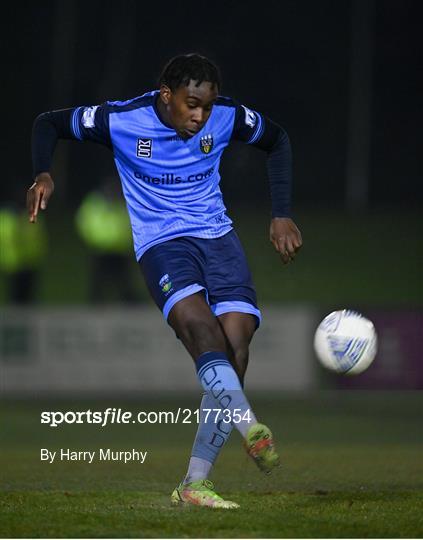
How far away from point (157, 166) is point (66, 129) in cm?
51

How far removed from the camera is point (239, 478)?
7629mm

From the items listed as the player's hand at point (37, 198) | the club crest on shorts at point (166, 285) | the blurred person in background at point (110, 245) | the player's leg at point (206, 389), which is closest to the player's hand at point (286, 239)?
the player's leg at point (206, 389)

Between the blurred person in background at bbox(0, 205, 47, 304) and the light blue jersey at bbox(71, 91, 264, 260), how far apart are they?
1005 cm

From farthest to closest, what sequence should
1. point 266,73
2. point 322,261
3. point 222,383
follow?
point 266,73 → point 322,261 → point 222,383

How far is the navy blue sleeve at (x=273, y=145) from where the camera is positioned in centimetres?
652

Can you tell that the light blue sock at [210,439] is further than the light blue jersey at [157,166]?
No

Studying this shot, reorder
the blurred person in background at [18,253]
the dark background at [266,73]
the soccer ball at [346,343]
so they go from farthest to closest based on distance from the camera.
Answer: the dark background at [266,73]
the blurred person in background at [18,253]
the soccer ball at [346,343]

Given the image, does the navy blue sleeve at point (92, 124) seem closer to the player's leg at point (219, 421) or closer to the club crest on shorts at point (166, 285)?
the club crest on shorts at point (166, 285)

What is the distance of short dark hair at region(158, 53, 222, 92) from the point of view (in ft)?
19.8

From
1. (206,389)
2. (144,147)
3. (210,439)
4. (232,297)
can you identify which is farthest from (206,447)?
(144,147)

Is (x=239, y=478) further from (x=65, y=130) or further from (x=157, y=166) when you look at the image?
(x=65, y=130)

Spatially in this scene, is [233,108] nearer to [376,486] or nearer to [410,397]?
[376,486]

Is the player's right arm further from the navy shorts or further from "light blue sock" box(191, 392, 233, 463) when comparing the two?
"light blue sock" box(191, 392, 233, 463)

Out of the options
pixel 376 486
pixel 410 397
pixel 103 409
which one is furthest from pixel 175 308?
pixel 410 397
